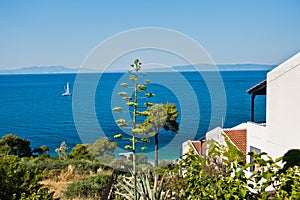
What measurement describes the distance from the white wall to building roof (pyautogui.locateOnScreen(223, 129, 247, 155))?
3160mm

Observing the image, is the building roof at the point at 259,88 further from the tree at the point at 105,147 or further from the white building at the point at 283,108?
the tree at the point at 105,147

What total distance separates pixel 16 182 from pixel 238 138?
26.4 ft

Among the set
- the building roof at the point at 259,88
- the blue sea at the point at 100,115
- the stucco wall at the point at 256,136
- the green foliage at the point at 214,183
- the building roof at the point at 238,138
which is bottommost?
the blue sea at the point at 100,115

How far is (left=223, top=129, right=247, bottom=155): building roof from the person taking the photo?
10609 millimetres

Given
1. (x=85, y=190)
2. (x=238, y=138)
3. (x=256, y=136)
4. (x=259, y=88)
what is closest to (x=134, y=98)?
(x=85, y=190)

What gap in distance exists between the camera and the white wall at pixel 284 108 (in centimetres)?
640

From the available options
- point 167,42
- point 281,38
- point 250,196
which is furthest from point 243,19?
point 250,196

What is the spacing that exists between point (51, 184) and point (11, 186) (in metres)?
3.42

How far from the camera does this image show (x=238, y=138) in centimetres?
1101

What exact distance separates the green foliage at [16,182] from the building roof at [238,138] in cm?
738

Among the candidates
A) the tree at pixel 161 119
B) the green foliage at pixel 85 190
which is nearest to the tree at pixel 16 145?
the tree at pixel 161 119

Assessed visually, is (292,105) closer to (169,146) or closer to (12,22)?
(169,146)

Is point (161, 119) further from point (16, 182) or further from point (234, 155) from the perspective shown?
point (234, 155)

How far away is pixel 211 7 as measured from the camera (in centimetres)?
2300
